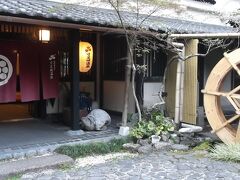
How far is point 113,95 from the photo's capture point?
14.4 meters

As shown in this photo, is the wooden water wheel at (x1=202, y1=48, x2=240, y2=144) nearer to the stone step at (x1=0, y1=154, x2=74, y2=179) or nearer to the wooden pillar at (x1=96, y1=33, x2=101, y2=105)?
the stone step at (x1=0, y1=154, x2=74, y2=179)

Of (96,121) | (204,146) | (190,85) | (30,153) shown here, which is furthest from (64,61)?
(204,146)

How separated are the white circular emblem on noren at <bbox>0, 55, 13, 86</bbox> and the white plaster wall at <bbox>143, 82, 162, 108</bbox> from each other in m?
4.72

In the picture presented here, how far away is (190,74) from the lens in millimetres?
12227

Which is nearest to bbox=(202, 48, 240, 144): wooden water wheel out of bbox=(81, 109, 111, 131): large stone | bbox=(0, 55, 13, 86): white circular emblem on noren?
bbox=(81, 109, 111, 131): large stone

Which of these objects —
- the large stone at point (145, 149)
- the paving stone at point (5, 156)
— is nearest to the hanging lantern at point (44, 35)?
the paving stone at point (5, 156)

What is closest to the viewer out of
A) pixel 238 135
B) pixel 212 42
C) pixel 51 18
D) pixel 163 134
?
pixel 51 18

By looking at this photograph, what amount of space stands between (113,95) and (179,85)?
348cm

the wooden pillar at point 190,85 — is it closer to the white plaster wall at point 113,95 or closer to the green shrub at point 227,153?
the white plaster wall at point 113,95

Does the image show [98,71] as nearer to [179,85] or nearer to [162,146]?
[179,85]

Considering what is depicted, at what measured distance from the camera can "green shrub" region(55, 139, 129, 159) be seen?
9.19 m

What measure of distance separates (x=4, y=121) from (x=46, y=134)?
2.70 metres

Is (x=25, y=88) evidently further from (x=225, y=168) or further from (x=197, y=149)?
(x=225, y=168)

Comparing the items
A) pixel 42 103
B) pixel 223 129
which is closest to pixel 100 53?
pixel 42 103
